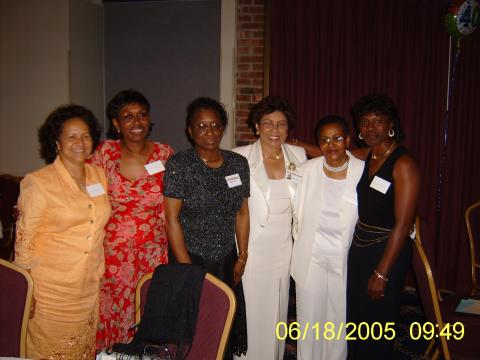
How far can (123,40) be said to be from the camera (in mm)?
5074

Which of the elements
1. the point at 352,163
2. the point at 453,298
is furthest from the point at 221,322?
the point at 453,298

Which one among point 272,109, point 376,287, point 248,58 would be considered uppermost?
point 248,58

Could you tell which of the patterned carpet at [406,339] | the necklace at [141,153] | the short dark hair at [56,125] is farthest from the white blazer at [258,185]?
the patterned carpet at [406,339]

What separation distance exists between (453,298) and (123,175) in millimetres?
2415

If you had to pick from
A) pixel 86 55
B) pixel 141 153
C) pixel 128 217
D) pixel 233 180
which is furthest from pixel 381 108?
pixel 86 55

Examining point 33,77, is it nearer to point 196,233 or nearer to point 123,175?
point 123,175

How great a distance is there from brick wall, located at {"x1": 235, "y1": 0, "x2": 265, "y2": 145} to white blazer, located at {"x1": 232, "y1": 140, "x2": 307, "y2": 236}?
1804mm

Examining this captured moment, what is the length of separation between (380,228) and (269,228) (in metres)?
0.70

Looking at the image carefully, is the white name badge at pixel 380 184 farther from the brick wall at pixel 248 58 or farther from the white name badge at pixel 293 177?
the brick wall at pixel 248 58

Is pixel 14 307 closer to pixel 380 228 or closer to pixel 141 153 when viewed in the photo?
pixel 141 153

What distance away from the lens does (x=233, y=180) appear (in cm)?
253

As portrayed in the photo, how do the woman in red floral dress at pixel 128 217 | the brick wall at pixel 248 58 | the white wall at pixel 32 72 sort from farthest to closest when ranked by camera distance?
the white wall at pixel 32 72
the brick wall at pixel 248 58
the woman in red floral dress at pixel 128 217

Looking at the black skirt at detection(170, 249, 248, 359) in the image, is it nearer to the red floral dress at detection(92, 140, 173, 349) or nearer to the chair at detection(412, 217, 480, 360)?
the red floral dress at detection(92, 140, 173, 349)

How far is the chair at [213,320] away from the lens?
69.7 inches
